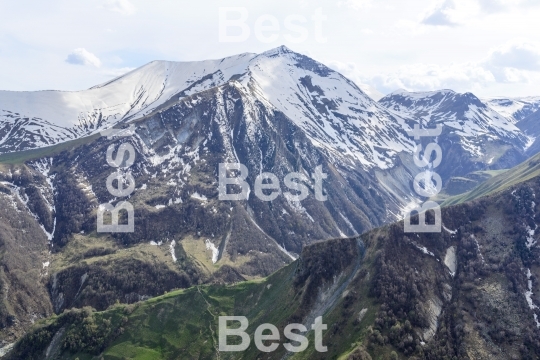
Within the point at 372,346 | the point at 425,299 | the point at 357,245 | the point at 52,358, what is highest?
the point at 357,245

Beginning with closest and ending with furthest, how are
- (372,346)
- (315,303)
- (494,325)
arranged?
(372,346)
(494,325)
(315,303)

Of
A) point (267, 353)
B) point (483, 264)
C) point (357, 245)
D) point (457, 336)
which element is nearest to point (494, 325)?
point (457, 336)

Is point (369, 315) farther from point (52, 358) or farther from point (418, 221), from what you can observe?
point (52, 358)

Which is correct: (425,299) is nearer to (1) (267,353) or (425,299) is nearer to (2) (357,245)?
(2) (357,245)

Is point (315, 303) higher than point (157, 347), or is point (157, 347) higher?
point (315, 303)

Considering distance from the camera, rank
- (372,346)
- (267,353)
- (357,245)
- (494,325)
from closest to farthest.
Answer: (372,346) < (494,325) < (267,353) < (357,245)

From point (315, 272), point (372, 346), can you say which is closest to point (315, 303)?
point (315, 272)

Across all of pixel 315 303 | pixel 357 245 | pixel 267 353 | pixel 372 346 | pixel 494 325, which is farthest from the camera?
pixel 357 245

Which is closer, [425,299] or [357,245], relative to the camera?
[425,299]

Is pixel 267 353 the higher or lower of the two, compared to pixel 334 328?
lower
